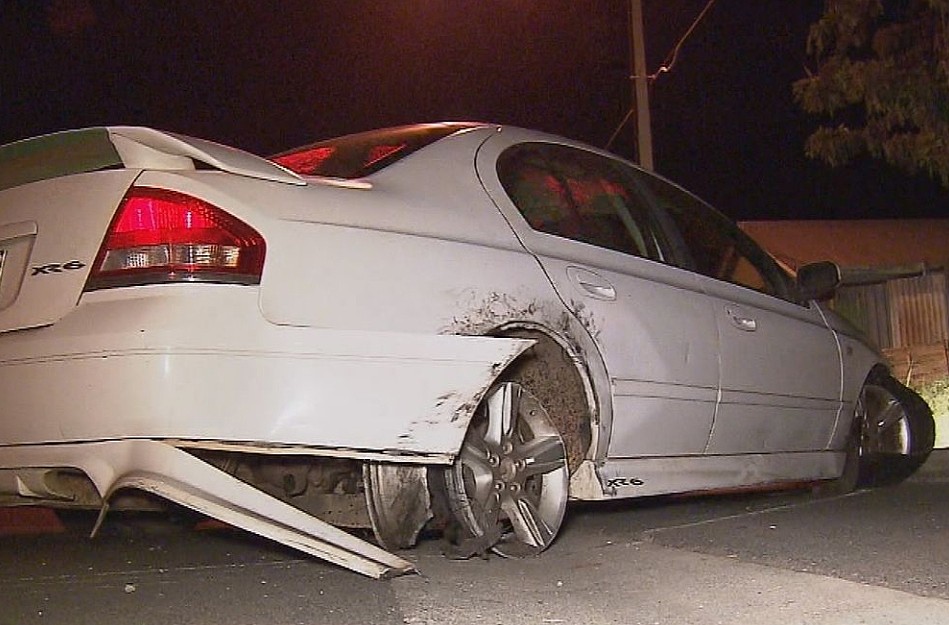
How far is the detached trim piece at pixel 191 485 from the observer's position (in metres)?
3.65

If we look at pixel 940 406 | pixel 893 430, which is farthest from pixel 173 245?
pixel 940 406

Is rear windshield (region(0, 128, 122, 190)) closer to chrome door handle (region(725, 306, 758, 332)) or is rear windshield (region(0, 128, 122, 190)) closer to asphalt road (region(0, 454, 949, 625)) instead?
asphalt road (region(0, 454, 949, 625))

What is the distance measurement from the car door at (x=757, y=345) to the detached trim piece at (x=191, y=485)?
2186 mm

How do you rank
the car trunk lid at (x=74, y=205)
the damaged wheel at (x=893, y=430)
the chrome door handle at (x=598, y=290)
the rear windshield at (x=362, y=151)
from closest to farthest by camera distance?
1. the car trunk lid at (x=74, y=205)
2. the rear windshield at (x=362, y=151)
3. the chrome door handle at (x=598, y=290)
4. the damaged wheel at (x=893, y=430)

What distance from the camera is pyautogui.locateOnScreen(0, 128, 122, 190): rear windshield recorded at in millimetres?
4008

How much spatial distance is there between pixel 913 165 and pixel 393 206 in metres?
8.43

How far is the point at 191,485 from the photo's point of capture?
12.0 feet

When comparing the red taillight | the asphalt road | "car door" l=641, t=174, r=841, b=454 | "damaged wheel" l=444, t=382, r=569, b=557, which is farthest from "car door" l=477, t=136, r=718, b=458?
the red taillight

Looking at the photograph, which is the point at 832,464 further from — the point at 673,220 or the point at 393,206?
the point at 393,206

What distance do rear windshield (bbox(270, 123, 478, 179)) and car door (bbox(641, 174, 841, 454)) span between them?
1270mm

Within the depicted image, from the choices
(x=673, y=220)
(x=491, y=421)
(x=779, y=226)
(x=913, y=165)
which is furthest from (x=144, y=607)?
(x=779, y=226)

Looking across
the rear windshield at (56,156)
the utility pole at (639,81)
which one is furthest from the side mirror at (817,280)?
the utility pole at (639,81)

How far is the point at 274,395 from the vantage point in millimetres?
3727

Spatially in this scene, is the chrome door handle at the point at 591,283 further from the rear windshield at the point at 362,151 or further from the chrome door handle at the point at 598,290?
the rear windshield at the point at 362,151
